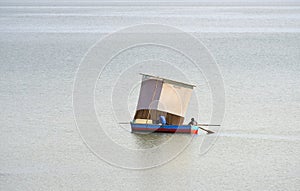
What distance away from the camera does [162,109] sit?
17438 mm

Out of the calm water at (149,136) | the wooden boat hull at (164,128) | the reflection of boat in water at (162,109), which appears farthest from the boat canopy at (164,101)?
the calm water at (149,136)

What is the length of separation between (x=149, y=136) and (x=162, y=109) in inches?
37.6

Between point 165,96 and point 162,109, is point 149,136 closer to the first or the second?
point 162,109

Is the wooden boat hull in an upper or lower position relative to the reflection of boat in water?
lower

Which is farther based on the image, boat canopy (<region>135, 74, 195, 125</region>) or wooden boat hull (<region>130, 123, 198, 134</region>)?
boat canopy (<region>135, 74, 195, 125</region>)

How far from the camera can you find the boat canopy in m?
17.4

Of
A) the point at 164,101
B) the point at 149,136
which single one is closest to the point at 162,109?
the point at 164,101

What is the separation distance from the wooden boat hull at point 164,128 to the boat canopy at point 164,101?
1.16 feet

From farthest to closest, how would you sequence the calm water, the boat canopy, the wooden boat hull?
the boat canopy < the wooden boat hull < the calm water

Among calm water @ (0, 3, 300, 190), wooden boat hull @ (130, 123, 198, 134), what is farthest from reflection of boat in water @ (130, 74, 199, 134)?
calm water @ (0, 3, 300, 190)

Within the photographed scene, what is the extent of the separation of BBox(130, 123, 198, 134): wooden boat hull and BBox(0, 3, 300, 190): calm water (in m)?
0.19

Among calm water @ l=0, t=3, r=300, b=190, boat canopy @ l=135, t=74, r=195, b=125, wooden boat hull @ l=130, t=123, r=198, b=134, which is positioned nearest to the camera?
calm water @ l=0, t=3, r=300, b=190

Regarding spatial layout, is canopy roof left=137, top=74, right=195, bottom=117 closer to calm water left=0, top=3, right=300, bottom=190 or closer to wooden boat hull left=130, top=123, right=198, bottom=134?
wooden boat hull left=130, top=123, right=198, bottom=134

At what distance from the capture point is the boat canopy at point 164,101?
17422 millimetres
